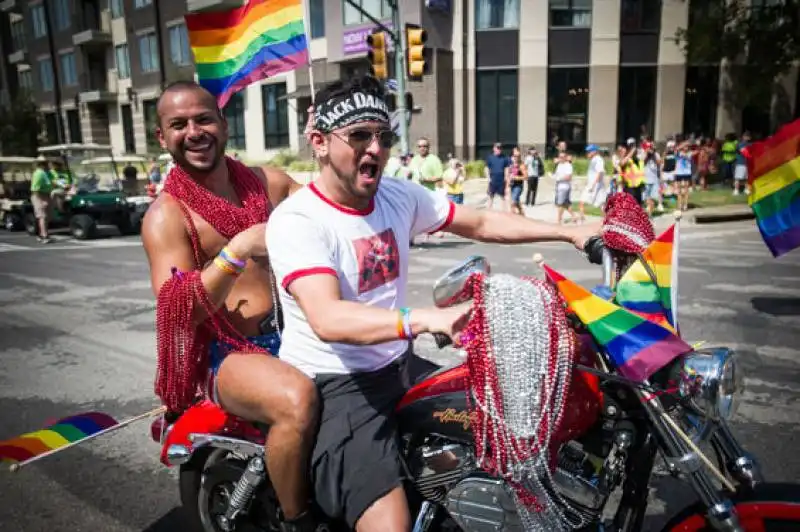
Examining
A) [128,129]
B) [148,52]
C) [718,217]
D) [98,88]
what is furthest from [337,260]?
[98,88]

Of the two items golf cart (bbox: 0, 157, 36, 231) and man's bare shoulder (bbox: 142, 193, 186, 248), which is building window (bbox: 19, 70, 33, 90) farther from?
man's bare shoulder (bbox: 142, 193, 186, 248)

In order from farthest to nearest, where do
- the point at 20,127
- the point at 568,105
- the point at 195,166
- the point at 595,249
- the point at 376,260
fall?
the point at 20,127 < the point at 568,105 < the point at 195,166 < the point at 595,249 < the point at 376,260

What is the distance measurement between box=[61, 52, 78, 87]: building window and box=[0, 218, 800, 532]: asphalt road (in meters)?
35.3

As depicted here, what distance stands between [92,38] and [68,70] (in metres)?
5.14

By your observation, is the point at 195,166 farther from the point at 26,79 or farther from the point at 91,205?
the point at 26,79

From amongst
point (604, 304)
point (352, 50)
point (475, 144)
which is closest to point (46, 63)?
point (352, 50)

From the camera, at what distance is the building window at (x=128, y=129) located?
130 ft

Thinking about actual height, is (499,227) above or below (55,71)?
below

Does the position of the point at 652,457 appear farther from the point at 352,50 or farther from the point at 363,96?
the point at 352,50

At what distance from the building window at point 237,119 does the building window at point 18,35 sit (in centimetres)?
2345

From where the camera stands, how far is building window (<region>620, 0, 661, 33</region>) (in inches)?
1021

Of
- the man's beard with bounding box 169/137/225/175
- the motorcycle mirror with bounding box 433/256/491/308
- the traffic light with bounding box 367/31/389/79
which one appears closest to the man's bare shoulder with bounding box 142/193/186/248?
the man's beard with bounding box 169/137/225/175

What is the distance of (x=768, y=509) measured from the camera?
185 centimetres

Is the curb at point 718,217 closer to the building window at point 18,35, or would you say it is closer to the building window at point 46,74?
the building window at point 46,74
